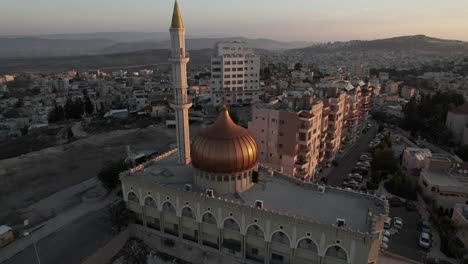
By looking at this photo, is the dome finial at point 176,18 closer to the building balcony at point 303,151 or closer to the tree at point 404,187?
the building balcony at point 303,151

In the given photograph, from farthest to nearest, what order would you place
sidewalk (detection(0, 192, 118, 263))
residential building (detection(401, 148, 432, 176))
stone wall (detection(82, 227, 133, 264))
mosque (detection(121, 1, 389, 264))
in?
residential building (detection(401, 148, 432, 176))
sidewalk (detection(0, 192, 118, 263))
stone wall (detection(82, 227, 133, 264))
mosque (detection(121, 1, 389, 264))

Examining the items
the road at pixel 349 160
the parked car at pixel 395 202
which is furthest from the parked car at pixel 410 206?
the road at pixel 349 160

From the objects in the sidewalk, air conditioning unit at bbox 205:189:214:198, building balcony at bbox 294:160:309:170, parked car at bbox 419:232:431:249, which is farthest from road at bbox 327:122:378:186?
the sidewalk

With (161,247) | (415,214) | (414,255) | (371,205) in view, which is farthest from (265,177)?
(415,214)

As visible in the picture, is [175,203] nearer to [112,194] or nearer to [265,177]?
[265,177]

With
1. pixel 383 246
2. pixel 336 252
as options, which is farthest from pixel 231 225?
pixel 383 246

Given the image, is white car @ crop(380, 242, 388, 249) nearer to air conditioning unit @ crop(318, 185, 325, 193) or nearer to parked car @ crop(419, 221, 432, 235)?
parked car @ crop(419, 221, 432, 235)

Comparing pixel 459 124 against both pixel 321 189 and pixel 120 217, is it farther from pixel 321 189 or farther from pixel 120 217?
pixel 120 217
